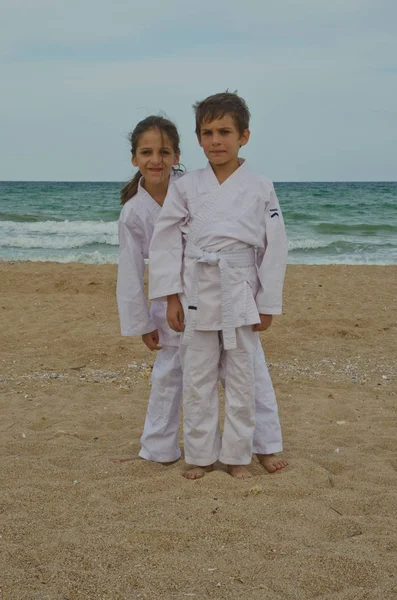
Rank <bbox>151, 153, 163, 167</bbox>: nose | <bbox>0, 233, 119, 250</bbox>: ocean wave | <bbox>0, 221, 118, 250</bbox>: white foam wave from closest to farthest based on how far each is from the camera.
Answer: <bbox>151, 153, 163, 167</bbox>: nose → <bbox>0, 233, 119, 250</bbox>: ocean wave → <bbox>0, 221, 118, 250</bbox>: white foam wave

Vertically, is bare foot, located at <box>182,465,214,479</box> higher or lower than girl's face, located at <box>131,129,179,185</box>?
lower

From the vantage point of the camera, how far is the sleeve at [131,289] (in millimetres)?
3254

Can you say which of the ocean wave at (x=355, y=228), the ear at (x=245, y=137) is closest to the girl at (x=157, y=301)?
the ear at (x=245, y=137)

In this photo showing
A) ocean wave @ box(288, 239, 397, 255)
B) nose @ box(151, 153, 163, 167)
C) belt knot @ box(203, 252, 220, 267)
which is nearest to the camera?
belt knot @ box(203, 252, 220, 267)

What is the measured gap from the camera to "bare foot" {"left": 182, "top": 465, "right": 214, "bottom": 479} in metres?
3.10

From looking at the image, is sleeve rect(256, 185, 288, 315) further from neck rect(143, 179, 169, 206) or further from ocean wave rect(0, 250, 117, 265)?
ocean wave rect(0, 250, 117, 265)

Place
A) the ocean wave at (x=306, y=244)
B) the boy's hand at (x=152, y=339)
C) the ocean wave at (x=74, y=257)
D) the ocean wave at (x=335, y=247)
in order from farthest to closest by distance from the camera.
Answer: the ocean wave at (x=306, y=244) → the ocean wave at (x=335, y=247) → the ocean wave at (x=74, y=257) → the boy's hand at (x=152, y=339)

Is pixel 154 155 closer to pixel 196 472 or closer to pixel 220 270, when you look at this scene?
pixel 220 270

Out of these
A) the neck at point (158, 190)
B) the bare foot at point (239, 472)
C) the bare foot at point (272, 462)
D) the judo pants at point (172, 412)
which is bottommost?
the bare foot at point (272, 462)

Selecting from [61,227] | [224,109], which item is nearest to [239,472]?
[224,109]

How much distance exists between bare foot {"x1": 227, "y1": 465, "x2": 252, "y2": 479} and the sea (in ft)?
31.7

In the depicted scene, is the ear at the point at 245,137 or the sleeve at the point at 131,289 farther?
the sleeve at the point at 131,289

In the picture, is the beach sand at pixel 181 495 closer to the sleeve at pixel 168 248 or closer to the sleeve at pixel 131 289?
the sleeve at pixel 131 289

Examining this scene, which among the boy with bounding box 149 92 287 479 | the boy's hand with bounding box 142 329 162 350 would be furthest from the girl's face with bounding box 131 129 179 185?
the boy's hand with bounding box 142 329 162 350
